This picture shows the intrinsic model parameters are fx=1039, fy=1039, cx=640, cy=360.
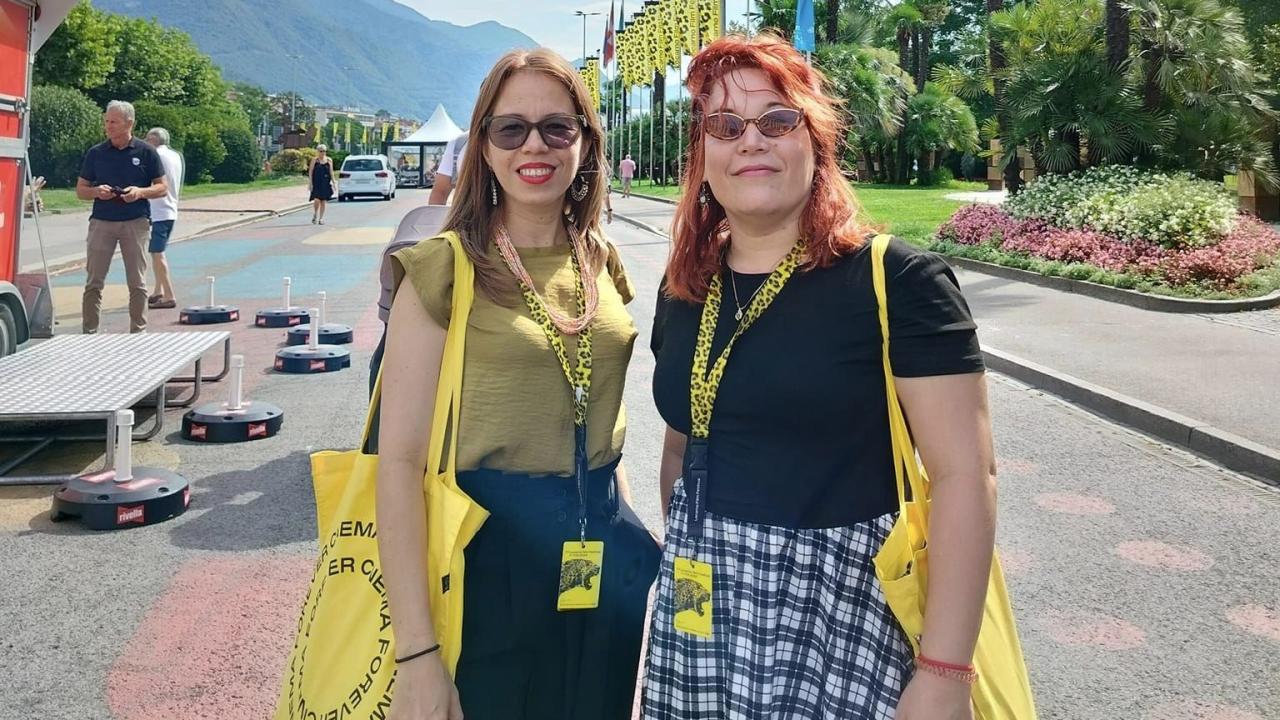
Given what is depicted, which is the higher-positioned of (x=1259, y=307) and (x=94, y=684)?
(x=1259, y=307)

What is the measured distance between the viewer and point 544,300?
2.08 m

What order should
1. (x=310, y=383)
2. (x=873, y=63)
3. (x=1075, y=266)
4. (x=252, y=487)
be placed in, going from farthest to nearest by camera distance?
(x=873, y=63), (x=1075, y=266), (x=310, y=383), (x=252, y=487)

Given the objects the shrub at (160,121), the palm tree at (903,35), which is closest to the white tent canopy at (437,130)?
the shrub at (160,121)

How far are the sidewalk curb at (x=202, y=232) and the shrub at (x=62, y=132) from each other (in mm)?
8509

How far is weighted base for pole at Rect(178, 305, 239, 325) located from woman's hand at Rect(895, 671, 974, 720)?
10.9 metres

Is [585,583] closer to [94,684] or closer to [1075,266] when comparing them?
[94,684]

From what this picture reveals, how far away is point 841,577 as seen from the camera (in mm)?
1771

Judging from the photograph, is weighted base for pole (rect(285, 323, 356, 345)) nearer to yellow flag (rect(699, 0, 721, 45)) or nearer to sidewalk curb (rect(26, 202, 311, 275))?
sidewalk curb (rect(26, 202, 311, 275))

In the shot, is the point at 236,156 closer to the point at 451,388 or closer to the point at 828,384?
the point at 451,388

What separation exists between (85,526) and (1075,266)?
1248cm

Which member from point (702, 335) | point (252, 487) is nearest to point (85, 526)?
point (252, 487)

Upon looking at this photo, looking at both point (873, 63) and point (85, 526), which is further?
point (873, 63)

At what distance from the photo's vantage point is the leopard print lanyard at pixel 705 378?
5.99ft

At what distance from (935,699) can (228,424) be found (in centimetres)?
591
